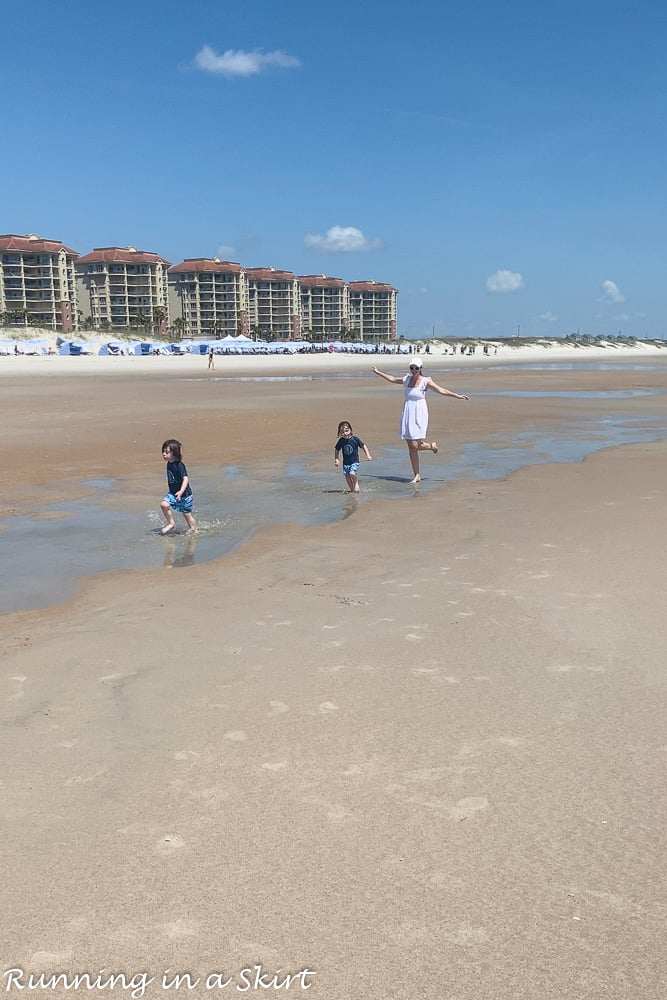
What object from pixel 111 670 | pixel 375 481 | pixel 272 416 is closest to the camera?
pixel 111 670

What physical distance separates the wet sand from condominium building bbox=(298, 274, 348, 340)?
188m

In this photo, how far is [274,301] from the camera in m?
180

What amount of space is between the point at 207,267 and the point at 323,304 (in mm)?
41237

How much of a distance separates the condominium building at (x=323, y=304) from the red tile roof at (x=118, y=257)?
4728cm

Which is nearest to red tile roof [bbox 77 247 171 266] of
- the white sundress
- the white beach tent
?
the white beach tent

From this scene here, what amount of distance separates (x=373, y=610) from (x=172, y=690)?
1.89 metres

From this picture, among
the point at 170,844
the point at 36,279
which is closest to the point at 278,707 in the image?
the point at 170,844

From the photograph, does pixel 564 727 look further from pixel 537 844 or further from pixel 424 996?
pixel 424 996

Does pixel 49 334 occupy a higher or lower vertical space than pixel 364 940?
higher

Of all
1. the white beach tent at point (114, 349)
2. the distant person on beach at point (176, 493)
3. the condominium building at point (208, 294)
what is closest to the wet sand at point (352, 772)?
the distant person on beach at point (176, 493)

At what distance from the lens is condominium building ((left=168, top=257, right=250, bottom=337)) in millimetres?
160625

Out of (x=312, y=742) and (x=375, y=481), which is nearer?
(x=312, y=742)

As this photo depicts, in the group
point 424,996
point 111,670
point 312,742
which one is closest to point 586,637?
point 312,742

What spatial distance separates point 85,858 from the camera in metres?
3.04
